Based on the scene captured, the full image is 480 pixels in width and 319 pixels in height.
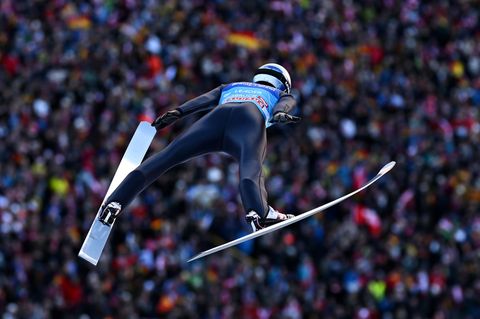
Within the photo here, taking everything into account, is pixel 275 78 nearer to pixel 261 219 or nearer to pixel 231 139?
pixel 231 139

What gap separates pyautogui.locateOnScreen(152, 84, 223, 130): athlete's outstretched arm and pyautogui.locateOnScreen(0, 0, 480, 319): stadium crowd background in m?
6.33

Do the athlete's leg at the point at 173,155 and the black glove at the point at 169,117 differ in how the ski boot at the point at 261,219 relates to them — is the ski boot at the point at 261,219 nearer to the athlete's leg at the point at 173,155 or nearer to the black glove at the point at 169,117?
the athlete's leg at the point at 173,155

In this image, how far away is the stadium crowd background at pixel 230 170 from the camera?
671 inches

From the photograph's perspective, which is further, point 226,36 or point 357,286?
point 226,36

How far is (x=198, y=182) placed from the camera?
18.4m

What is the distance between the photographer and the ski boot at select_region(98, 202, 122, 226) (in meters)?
10.3

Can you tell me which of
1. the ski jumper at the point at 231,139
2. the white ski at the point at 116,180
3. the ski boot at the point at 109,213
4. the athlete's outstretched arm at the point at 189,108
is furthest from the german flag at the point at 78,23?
the ski boot at the point at 109,213

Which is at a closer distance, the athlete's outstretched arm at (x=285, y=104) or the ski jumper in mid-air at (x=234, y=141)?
the ski jumper in mid-air at (x=234, y=141)

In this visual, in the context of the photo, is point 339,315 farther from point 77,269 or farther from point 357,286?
point 77,269

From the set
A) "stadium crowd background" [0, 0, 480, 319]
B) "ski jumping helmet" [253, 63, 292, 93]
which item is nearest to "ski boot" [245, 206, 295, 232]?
"ski jumping helmet" [253, 63, 292, 93]

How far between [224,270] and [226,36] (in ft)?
19.8

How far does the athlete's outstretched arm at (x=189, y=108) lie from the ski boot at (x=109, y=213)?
0.90 metres

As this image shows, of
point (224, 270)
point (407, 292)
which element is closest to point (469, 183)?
point (407, 292)

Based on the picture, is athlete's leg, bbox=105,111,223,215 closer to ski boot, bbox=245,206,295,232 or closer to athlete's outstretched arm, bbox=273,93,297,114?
athlete's outstretched arm, bbox=273,93,297,114
